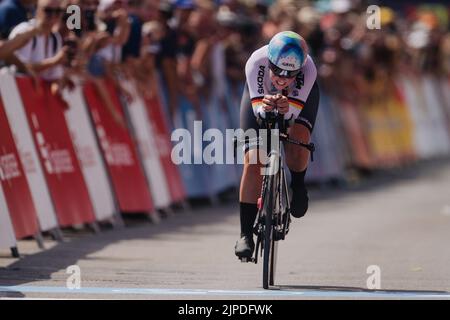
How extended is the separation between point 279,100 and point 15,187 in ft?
10.7

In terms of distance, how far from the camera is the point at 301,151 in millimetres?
11273

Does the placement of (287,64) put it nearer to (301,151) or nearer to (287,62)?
(287,62)

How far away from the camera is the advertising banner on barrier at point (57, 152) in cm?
1410

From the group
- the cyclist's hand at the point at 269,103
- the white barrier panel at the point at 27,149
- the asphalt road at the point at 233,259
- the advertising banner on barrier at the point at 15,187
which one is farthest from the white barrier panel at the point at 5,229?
the cyclist's hand at the point at 269,103

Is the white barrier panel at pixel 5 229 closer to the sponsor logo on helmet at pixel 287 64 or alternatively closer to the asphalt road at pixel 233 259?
the asphalt road at pixel 233 259

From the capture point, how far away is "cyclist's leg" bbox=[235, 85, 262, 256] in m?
11.0

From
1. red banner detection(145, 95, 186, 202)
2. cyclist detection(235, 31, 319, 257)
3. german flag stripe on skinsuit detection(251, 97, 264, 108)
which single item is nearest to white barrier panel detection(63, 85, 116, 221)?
red banner detection(145, 95, 186, 202)

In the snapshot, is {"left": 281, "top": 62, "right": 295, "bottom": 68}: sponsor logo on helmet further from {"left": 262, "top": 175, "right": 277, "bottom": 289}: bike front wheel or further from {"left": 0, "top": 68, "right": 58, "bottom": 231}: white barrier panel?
{"left": 0, "top": 68, "right": 58, "bottom": 231}: white barrier panel

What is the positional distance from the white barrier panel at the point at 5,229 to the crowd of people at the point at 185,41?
1441 mm

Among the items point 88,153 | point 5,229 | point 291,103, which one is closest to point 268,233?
point 291,103

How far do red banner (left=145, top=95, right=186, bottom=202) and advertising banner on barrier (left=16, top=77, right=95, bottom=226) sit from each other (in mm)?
3127

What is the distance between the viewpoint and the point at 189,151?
18.8 metres
